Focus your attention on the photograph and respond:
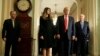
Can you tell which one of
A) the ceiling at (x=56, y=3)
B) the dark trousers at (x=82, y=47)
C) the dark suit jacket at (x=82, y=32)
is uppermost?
the ceiling at (x=56, y=3)

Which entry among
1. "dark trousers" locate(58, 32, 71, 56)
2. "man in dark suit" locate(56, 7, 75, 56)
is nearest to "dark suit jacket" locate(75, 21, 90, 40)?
"man in dark suit" locate(56, 7, 75, 56)

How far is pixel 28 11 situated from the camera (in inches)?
320

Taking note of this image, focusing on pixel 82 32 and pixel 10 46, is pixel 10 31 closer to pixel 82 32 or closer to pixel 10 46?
pixel 10 46

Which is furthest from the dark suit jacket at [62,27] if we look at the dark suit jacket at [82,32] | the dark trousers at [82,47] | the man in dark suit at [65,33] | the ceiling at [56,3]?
the ceiling at [56,3]

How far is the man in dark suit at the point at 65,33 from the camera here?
6.36 meters

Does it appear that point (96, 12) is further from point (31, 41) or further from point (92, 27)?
point (31, 41)

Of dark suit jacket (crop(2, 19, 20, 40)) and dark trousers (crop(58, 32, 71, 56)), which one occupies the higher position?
dark suit jacket (crop(2, 19, 20, 40))

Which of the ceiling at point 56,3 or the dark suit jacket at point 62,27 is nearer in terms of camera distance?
the dark suit jacket at point 62,27

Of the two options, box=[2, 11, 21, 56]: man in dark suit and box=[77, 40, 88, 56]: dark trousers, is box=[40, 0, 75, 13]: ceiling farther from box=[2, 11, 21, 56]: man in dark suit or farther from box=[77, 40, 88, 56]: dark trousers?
box=[2, 11, 21, 56]: man in dark suit

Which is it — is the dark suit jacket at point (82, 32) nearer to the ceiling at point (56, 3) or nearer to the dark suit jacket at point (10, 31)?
the dark suit jacket at point (10, 31)

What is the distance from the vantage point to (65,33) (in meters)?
6.40

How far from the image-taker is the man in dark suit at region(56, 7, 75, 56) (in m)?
6.36

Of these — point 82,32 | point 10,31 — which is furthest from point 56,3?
point 10,31

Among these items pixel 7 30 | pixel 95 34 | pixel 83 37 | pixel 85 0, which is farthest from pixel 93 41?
pixel 7 30
